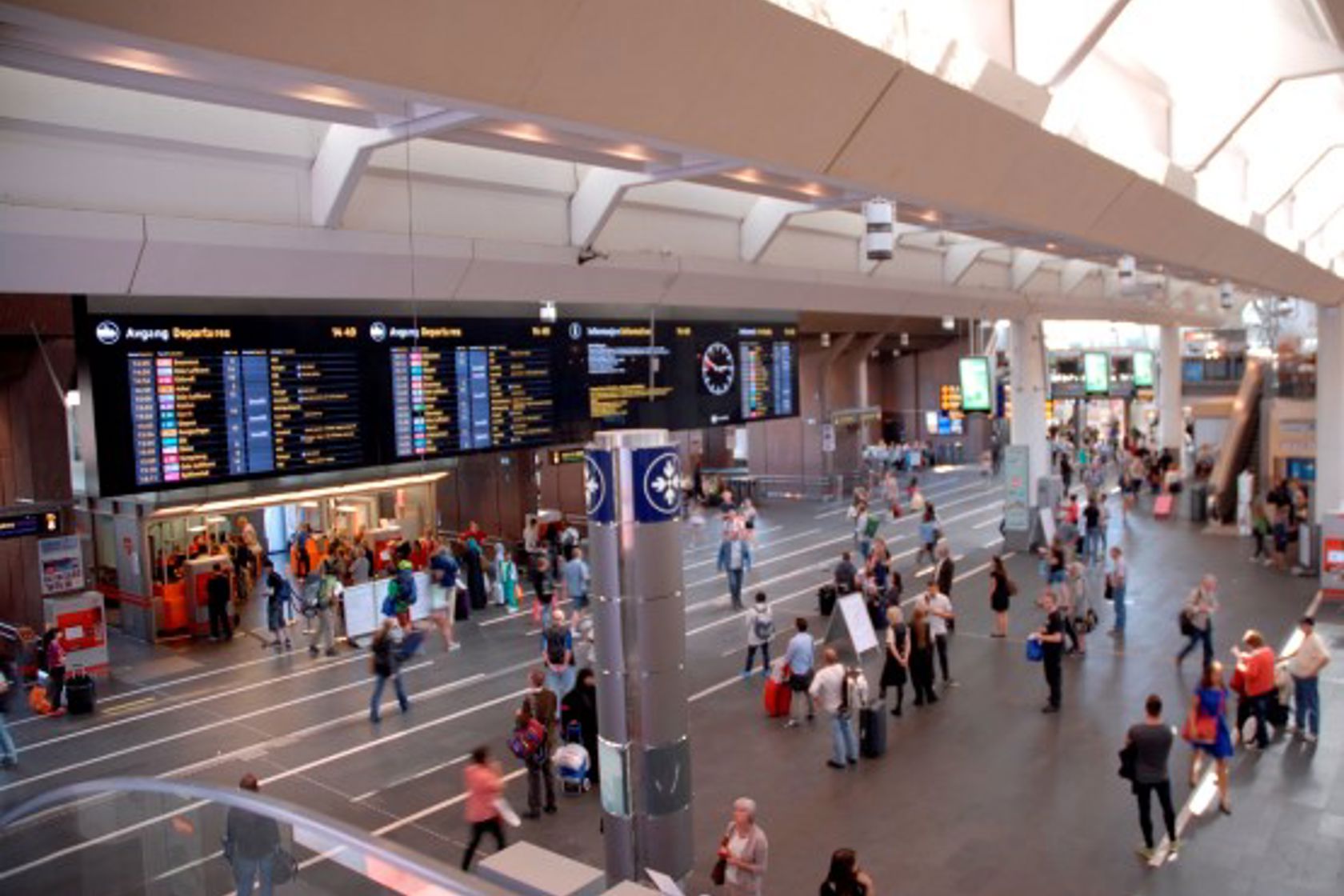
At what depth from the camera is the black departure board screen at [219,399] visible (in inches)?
299

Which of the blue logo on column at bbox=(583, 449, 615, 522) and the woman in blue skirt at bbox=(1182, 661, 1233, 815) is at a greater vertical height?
the blue logo on column at bbox=(583, 449, 615, 522)

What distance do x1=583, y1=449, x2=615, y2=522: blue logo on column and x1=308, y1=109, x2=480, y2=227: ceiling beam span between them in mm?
→ 2459

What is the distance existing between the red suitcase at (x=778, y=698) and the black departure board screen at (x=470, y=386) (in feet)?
12.6

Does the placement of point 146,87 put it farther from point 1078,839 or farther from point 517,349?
point 1078,839

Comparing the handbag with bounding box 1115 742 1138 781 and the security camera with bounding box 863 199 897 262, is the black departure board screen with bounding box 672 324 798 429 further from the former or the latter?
the handbag with bounding box 1115 742 1138 781

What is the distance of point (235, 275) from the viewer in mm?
7875

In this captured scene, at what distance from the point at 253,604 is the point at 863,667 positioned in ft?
40.3

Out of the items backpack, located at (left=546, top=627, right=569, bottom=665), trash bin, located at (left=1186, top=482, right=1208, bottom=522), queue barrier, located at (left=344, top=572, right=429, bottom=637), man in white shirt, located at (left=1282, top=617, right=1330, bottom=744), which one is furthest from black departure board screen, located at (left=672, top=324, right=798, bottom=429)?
trash bin, located at (left=1186, top=482, right=1208, bottom=522)

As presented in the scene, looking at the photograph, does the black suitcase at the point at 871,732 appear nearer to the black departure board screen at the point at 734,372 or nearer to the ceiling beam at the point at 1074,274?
the black departure board screen at the point at 734,372

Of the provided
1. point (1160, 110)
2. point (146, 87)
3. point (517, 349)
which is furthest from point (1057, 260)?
point (146, 87)

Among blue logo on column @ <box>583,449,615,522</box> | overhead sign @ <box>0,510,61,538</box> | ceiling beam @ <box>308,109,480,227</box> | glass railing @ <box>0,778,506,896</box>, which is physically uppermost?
ceiling beam @ <box>308,109,480,227</box>

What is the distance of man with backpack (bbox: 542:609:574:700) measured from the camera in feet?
38.8

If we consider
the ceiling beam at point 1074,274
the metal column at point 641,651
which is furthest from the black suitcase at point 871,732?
the ceiling beam at point 1074,274

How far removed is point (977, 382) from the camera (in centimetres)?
2022
